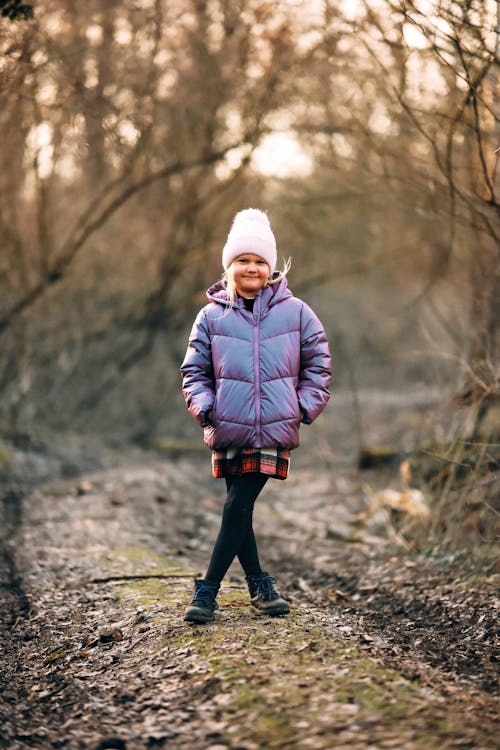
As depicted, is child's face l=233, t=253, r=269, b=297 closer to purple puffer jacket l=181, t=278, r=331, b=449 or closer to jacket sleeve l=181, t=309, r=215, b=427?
purple puffer jacket l=181, t=278, r=331, b=449

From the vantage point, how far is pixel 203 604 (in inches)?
164

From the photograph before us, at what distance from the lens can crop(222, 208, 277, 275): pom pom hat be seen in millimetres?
4211

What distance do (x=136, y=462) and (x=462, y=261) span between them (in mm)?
5458

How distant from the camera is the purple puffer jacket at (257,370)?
13.1 feet

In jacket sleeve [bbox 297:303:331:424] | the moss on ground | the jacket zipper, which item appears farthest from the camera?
jacket sleeve [bbox 297:303:331:424]

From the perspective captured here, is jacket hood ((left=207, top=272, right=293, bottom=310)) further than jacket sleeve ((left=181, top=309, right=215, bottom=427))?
Yes

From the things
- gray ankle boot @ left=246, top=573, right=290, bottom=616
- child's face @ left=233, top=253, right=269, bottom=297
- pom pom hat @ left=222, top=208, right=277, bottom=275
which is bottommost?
gray ankle boot @ left=246, top=573, right=290, bottom=616

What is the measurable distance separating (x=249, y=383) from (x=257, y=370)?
0.26 ft

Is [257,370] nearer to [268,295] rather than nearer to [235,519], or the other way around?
[268,295]

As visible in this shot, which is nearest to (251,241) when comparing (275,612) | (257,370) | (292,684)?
(257,370)

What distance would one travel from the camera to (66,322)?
13.0 m

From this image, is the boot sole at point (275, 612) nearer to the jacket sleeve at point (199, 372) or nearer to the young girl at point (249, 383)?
the young girl at point (249, 383)

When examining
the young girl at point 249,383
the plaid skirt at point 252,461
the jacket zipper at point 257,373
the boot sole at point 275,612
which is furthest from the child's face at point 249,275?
the boot sole at point 275,612

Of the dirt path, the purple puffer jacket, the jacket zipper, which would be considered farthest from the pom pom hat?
the dirt path
